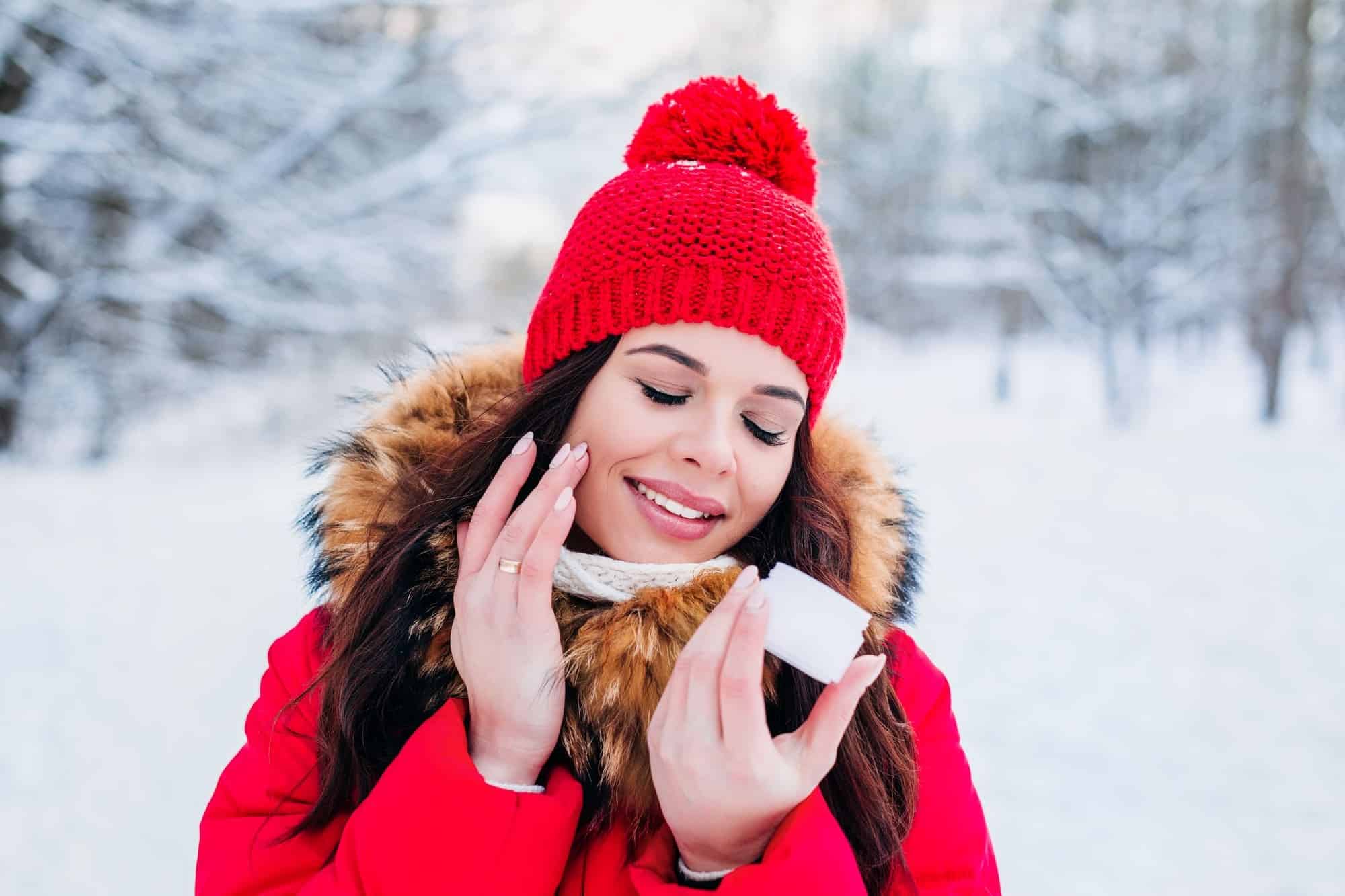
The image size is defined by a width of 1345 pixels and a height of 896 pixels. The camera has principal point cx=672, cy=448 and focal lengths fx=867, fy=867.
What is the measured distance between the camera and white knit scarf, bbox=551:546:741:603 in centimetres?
142

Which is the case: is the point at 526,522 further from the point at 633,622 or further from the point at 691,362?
the point at 691,362

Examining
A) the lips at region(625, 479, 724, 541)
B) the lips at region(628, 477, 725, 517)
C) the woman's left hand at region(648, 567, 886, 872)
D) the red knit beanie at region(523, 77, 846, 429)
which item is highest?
the red knit beanie at region(523, 77, 846, 429)

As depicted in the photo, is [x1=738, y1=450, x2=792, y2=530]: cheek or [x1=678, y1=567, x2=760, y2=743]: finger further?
[x1=738, y1=450, x2=792, y2=530]: cheek

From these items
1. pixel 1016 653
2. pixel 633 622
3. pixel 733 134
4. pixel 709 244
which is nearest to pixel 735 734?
pixel 633 622

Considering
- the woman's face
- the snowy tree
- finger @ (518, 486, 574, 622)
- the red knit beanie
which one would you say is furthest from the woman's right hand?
the snowy tree

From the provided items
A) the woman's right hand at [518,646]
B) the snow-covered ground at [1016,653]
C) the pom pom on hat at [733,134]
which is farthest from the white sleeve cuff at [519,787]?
the pom pom on hat at [733,134]

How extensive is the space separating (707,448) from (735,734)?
44 cm

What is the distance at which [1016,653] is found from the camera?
4.68m

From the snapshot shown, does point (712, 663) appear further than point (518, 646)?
No

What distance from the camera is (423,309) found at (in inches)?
415

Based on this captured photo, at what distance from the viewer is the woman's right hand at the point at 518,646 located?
1.25m

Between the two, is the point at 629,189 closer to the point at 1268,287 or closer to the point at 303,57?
the point at 303,57

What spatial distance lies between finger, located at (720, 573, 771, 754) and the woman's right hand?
0.29 metres

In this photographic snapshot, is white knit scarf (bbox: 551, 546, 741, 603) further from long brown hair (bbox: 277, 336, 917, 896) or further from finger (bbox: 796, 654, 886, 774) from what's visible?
finger (bbox: 796, 654, 886, 774)
